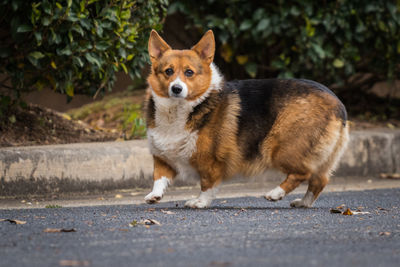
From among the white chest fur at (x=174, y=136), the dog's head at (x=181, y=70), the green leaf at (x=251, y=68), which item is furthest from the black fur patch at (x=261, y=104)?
the green leaf at (x=251, y=68)

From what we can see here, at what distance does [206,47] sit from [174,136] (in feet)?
2.55

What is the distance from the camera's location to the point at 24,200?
561 centimetres

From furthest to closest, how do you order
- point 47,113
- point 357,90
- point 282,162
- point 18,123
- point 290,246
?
point 357,90 → point 47,113 → point 18,123 → point 282,162 → point 290,246

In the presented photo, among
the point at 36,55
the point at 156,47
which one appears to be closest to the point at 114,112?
the point at 36,55

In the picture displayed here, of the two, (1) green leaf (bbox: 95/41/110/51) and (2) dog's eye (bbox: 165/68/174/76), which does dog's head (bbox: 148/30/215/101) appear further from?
(1) green leaf (bbox: 95/41/110/51)

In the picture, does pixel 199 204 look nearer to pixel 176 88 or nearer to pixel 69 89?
pixel 176 88

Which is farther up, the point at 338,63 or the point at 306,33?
the point at 306,33

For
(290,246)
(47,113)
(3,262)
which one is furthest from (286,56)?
(3,262)

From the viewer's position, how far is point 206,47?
538 centimetres

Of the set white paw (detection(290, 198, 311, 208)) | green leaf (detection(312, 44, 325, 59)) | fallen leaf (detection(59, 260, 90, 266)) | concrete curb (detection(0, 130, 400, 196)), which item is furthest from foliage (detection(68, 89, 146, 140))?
fallen leaf (detection(59, 260, 90, 266))

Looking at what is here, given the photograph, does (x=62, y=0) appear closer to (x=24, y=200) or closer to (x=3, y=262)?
(x=24, y=200)

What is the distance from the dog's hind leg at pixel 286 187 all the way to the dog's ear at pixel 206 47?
3.70ft

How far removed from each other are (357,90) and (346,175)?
2.45 meters

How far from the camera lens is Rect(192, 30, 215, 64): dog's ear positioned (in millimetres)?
5348
